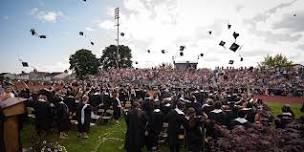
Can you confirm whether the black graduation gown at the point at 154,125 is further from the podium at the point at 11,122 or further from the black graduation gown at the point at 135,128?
the podium at the point at 11,122

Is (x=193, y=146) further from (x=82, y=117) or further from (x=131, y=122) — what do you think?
(x=82, y=117)

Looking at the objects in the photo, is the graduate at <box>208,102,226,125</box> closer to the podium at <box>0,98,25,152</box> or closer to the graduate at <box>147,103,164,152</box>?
the graduate at <box>147,103,164,152</box>

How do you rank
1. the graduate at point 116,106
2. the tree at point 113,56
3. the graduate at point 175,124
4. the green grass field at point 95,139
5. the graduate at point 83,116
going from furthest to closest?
the tree at point 113,56, the graduate at point 116,106, the graduate at point 83,116, the green grass field at point 95,139, the graduate at point 175,124

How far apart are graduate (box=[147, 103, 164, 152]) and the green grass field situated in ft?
1.69

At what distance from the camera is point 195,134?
34.7ft

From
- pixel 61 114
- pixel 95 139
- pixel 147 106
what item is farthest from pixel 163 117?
pixel 61 114

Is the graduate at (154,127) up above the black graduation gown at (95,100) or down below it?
below

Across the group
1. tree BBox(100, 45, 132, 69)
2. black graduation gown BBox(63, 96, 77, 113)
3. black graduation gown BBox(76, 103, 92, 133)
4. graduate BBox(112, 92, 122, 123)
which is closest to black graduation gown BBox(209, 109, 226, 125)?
black graduation gown BBox(76, 103, 92, 133)

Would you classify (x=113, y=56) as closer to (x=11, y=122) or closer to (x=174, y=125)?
(x=174, y=125)

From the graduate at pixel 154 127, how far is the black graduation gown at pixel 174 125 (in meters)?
1.04

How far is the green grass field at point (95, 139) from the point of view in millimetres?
13047

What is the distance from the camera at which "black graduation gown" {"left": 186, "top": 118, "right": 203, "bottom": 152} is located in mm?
10484

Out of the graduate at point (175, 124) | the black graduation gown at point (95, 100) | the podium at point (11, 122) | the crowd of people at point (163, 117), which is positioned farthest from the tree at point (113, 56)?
the podium at point (11, 122)

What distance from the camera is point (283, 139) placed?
5.85 m
